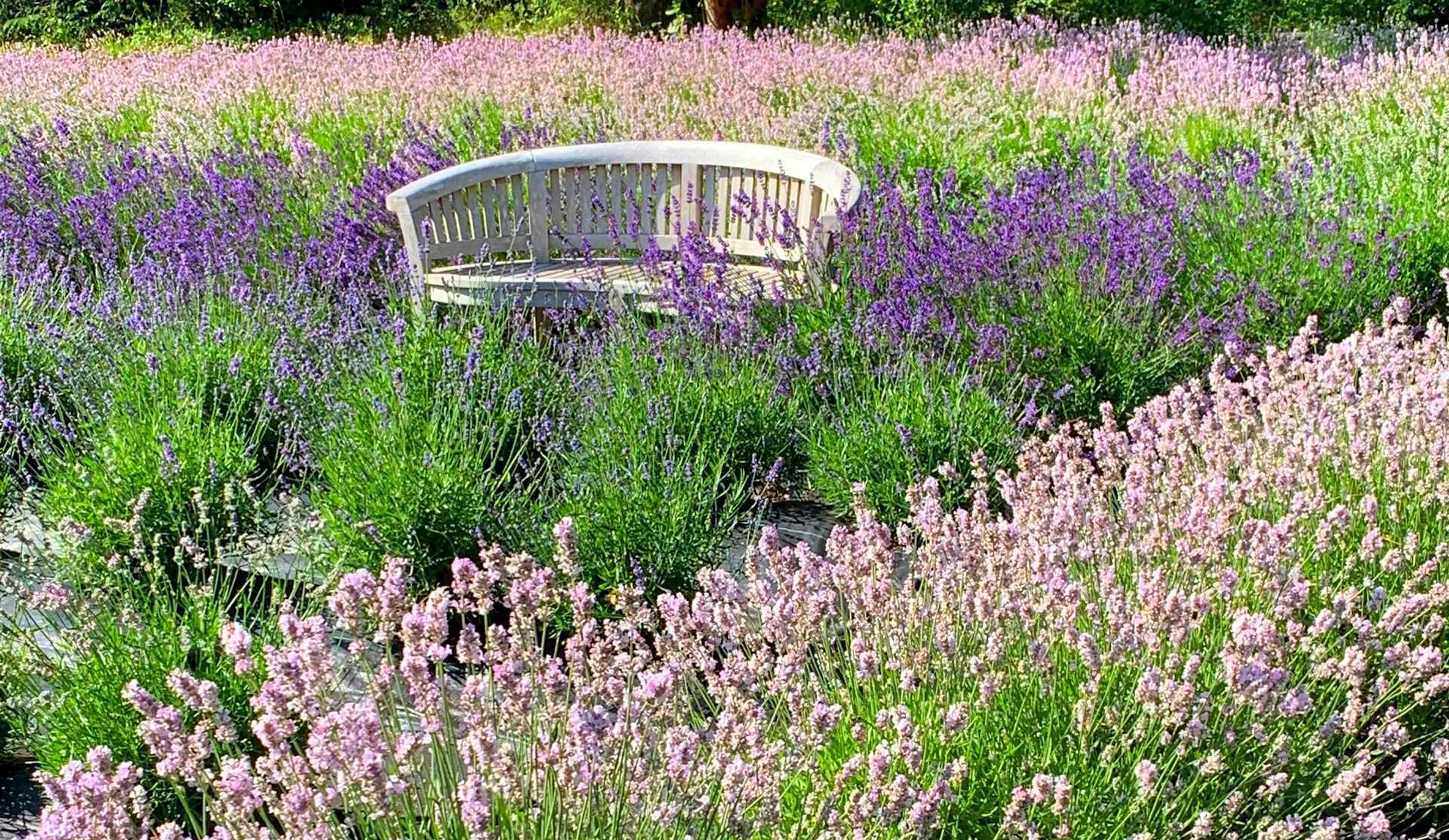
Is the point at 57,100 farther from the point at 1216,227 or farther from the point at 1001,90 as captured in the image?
the point at 1216,227

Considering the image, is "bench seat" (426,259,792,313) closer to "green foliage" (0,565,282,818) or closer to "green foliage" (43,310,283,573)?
"green foliage" (43,310,283,573)

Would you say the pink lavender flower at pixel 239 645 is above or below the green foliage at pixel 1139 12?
below

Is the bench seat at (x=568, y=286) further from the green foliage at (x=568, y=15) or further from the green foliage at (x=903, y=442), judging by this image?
the green foliage at (x=568, y=15)

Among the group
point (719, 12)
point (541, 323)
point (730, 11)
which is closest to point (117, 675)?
point (541, 323)

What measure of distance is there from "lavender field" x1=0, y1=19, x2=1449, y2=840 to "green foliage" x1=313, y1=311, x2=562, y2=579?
2cm

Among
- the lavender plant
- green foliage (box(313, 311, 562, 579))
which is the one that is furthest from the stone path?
green foliage (box(313, 311, 562, 579))

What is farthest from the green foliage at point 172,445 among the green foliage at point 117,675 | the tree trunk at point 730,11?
the tree trunk at point 730,11

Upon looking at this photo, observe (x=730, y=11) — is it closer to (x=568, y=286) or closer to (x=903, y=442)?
(x=568, y=286)

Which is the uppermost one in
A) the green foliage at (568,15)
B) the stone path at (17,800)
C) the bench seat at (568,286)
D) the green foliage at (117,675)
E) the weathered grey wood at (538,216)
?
the green foliage at (568,15)

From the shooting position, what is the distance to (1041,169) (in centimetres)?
596

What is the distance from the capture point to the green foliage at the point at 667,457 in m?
3.24

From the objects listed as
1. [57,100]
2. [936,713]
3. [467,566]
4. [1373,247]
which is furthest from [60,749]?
[57,100]

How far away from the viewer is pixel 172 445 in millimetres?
3387

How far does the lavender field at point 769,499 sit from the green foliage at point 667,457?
0.05 feet
